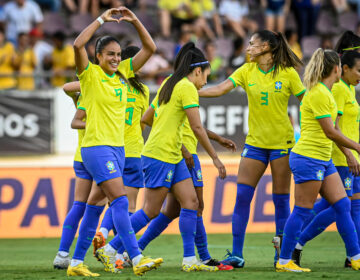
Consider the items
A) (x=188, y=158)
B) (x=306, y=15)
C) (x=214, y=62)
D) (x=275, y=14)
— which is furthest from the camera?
(x=306, y=15)

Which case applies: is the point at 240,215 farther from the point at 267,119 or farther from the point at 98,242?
the point at 98,242

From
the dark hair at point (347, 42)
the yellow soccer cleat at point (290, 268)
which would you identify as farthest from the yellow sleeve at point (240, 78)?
the yellow soccer cleat at point (290, 268)

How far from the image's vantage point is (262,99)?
7.12 metres

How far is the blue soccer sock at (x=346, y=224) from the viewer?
21.8ft

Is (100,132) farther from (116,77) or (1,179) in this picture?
(1,179)

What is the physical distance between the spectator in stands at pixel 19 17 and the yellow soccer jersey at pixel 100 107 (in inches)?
422

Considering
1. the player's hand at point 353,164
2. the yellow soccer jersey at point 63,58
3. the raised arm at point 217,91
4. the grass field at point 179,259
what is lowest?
the grass field at point 179,259

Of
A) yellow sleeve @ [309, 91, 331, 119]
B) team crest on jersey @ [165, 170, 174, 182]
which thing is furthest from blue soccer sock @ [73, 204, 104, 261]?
yellow sleeve @ [309, 91, 331, 119]

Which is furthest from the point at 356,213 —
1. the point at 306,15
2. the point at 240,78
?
the point at 306,15

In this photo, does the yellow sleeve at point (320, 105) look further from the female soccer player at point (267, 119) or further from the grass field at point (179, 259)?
the grass field at point (179, 259)

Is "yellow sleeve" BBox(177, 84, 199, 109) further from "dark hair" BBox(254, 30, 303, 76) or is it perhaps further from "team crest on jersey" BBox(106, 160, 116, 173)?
"dark hair" BBox(254, 30, 303, 76)

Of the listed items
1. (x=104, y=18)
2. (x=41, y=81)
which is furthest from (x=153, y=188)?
(x=41, y=81)

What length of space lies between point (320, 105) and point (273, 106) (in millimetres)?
776

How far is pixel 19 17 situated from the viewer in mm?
16391
